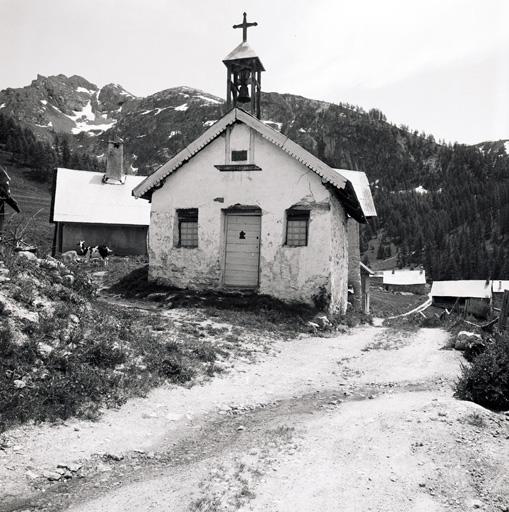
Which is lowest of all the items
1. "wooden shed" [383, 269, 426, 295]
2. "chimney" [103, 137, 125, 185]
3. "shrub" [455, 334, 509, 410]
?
"wooden shed" [383, 269, 426, 295]

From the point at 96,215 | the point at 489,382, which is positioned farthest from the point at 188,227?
the point at 96,215

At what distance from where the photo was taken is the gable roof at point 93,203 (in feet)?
92.8

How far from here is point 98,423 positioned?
17.9 feet

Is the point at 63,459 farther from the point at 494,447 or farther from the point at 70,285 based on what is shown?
the point at 70,285

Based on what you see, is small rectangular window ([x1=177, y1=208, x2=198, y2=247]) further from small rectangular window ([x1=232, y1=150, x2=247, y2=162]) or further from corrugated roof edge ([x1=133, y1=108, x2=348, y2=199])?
small rectangular window ([x1=232, y1=150, x2=247, y2=162])

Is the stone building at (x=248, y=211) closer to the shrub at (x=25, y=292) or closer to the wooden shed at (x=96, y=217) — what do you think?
the shrub at (x=25, y=292)

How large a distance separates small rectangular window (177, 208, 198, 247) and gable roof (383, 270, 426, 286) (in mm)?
82217

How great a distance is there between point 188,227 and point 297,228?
371 cm

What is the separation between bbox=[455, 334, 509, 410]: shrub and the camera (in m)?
6.42

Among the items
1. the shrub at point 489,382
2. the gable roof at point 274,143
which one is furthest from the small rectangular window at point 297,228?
the shrub at point 489,382

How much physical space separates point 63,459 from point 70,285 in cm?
523

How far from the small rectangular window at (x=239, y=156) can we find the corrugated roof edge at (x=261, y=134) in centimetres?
81

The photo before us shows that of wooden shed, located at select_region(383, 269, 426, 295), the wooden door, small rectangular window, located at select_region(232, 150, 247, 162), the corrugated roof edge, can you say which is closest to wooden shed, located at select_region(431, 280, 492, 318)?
wooden shed, located at select_region(383, 269, 426, 295)

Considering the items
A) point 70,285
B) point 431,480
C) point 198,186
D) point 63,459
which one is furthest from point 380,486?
point 198,186
